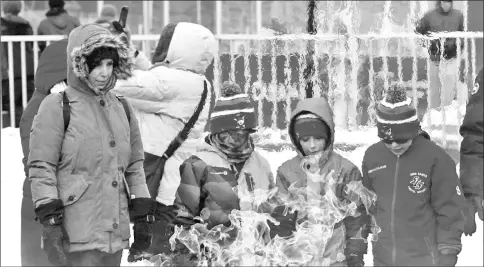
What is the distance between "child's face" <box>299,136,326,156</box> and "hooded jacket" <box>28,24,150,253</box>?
0.81 m

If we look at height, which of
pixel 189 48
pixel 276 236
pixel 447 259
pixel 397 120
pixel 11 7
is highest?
pixel 11 7

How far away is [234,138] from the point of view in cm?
604

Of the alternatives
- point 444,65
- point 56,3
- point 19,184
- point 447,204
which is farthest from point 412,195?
point 56,3

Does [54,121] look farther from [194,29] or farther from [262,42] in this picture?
[262,42]

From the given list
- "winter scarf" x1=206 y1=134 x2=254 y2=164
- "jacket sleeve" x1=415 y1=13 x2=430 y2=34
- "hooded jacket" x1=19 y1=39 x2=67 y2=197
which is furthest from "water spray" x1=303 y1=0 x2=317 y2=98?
"winter scarf" x1=206 y1=134 x2=254 y2=164

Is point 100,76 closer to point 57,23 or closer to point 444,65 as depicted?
point 444,65

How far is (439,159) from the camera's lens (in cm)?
604

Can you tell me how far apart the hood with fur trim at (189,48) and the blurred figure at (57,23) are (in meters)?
4.75

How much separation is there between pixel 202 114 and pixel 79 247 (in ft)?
5.92

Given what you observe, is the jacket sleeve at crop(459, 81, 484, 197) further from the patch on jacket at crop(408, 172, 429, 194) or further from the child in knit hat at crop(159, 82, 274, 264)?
the child in knit hat at crop(159, 82, 274, 264)

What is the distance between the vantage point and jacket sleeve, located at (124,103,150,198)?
586cm

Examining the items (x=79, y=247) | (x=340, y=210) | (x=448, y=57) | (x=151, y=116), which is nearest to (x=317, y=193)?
(x=340, y=210)

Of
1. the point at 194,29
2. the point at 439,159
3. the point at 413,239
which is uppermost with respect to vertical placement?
the point at 194,29

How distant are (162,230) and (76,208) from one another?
0.92 metres
